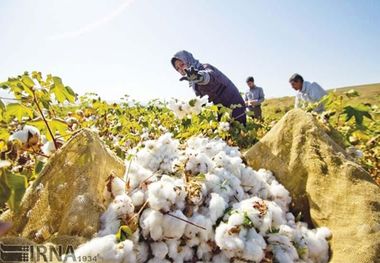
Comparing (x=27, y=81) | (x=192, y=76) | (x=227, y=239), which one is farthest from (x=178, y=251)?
(x=192, y=76)

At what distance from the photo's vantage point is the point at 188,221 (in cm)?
139

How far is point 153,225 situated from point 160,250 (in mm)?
100

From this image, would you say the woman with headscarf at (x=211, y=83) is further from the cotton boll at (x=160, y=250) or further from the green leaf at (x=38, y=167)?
the cotton boll at (x=160, y=250)

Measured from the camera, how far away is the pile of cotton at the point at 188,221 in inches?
52.9

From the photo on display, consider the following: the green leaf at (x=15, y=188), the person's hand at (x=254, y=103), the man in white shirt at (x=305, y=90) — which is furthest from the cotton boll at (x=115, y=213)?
the person's hand at (x=254, y=103)

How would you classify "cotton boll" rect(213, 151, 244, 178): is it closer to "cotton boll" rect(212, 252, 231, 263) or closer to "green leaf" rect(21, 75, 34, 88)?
"cotton boll" rect(212, 252, 231, 263)

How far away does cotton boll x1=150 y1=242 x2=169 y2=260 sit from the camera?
134cm

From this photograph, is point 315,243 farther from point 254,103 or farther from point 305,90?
point 254,103

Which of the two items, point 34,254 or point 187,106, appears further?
point 187,106

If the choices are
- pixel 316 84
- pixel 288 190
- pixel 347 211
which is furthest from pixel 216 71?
pixel 347 211

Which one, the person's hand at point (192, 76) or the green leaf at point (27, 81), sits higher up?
the person's hand at point (192, 76)

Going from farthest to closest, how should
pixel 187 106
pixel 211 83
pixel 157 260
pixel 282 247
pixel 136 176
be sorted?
pixel 211 83 → pixel 187 106 → pixel 136 176 → pixel 282 247 → pixel 157 260

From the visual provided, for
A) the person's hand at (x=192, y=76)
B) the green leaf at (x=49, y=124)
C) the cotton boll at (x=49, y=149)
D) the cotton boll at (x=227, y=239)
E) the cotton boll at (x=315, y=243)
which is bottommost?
the cotton boll at (x=315, y=243)

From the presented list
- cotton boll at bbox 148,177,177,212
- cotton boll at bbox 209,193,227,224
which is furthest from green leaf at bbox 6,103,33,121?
cotton boll at bbox 209,193,227,224
